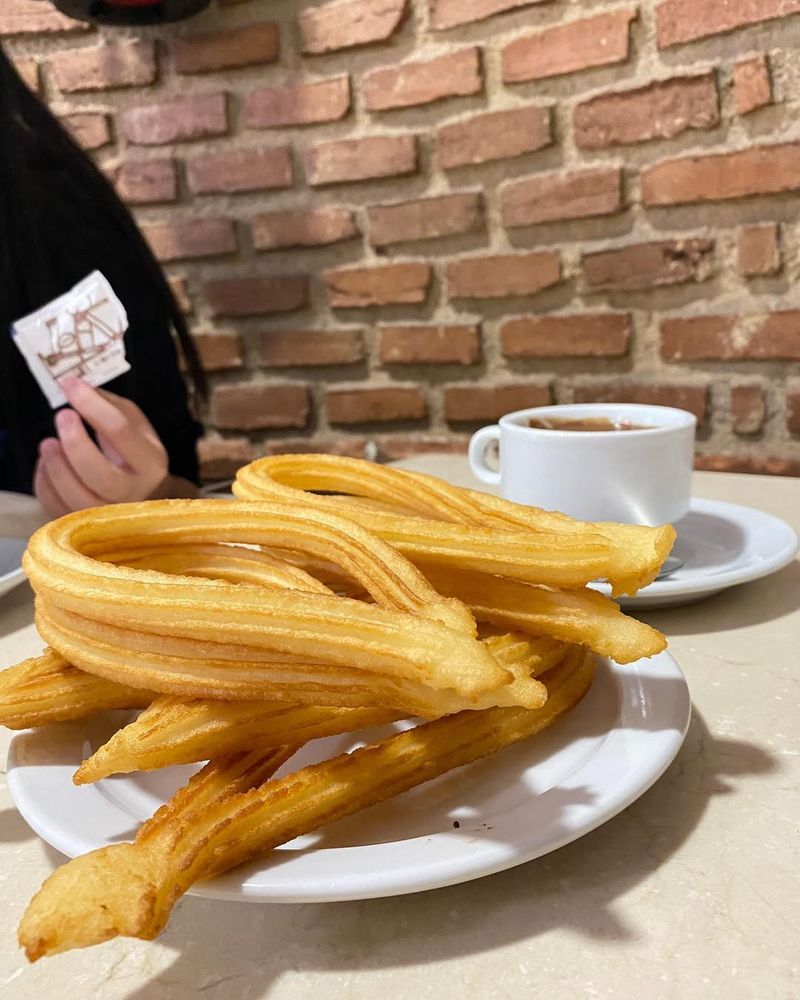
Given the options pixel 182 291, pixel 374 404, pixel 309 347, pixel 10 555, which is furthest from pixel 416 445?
pixel 10 555

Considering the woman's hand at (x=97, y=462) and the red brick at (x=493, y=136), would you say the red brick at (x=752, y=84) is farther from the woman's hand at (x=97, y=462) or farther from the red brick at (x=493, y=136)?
the woman's hand at (x=97, y=462)

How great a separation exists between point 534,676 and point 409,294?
0.86m

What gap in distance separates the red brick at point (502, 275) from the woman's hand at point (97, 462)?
44 centimetres

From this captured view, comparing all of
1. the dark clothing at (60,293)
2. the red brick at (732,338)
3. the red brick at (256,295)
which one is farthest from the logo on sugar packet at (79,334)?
the red brick at (732,338)

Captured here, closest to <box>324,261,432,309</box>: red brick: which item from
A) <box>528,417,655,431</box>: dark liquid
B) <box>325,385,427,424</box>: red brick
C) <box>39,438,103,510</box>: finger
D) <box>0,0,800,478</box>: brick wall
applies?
<box>0,0,800,478</box>: brick wall

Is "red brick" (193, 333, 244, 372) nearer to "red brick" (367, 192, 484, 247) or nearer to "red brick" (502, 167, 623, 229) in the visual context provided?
"red brick" (367, 192, 484, 247)

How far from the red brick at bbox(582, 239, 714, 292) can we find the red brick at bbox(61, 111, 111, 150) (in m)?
0.73

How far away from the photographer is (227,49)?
3.63 feet

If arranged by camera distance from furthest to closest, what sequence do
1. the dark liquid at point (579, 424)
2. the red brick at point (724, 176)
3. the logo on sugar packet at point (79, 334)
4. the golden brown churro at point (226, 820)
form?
the red brick at point (724, 176), the logo on sugar packet at point (79, 334), the dark liquid at point (579, 424), the golden brown churro at point (226, 820)

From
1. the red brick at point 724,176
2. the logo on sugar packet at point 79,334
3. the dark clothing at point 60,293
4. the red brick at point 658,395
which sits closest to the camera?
the logo on sugar packet at point 79,334

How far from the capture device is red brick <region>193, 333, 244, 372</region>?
1.21 m

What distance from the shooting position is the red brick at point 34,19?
3.85 ft

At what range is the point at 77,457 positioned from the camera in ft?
2.93

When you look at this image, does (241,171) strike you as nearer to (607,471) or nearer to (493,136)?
(493,136)
